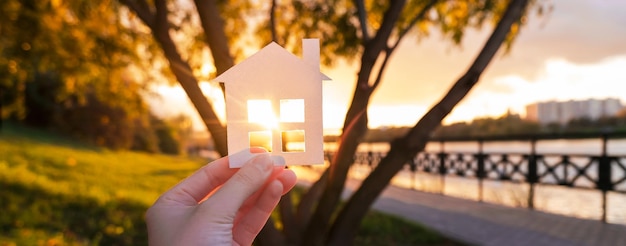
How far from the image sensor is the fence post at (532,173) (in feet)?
35.9

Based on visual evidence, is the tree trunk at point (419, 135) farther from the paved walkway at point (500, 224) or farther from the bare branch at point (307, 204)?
the paved walkway at point (500, 224)

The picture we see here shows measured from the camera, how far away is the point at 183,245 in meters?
1.09

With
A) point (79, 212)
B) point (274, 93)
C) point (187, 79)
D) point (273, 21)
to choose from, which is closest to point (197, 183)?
point (274, 93)

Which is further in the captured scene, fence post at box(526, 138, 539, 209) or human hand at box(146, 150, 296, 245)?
fence post at box(526, 138, 539, 209)

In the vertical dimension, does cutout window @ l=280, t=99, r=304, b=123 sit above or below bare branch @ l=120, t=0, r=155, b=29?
below

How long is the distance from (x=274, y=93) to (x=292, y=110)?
0.10 metres

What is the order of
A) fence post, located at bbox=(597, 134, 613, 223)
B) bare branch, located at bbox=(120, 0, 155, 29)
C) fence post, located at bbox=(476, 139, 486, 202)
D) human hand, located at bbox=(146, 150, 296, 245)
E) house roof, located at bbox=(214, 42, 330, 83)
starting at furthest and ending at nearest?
fence post, located at bbox=(476, 139, 486, 202)
fence post, located at bbox=(597, 134, 613, 223)
bare branch, located at bbox=(120, 0, 155, 29)
house roof, located at bbox=(214, 42, 330, 83)
human hand, located at bbox=(146, 150, 296, 245)

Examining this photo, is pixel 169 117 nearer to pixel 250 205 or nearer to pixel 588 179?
pixel 588 179

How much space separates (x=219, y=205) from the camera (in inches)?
43.6

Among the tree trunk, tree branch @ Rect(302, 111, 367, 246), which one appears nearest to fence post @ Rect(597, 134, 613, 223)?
the tree trunk

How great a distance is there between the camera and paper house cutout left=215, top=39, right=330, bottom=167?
3.90ft

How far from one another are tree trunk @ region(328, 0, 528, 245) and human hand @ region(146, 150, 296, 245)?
3357mm

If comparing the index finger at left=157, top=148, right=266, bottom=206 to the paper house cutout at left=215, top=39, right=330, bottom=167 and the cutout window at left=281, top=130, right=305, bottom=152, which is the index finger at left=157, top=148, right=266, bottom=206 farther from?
the cutout window at left=281, top=130, right=305, bottom=152

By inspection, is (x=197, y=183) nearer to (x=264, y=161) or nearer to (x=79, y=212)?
(x=264, y=161)
